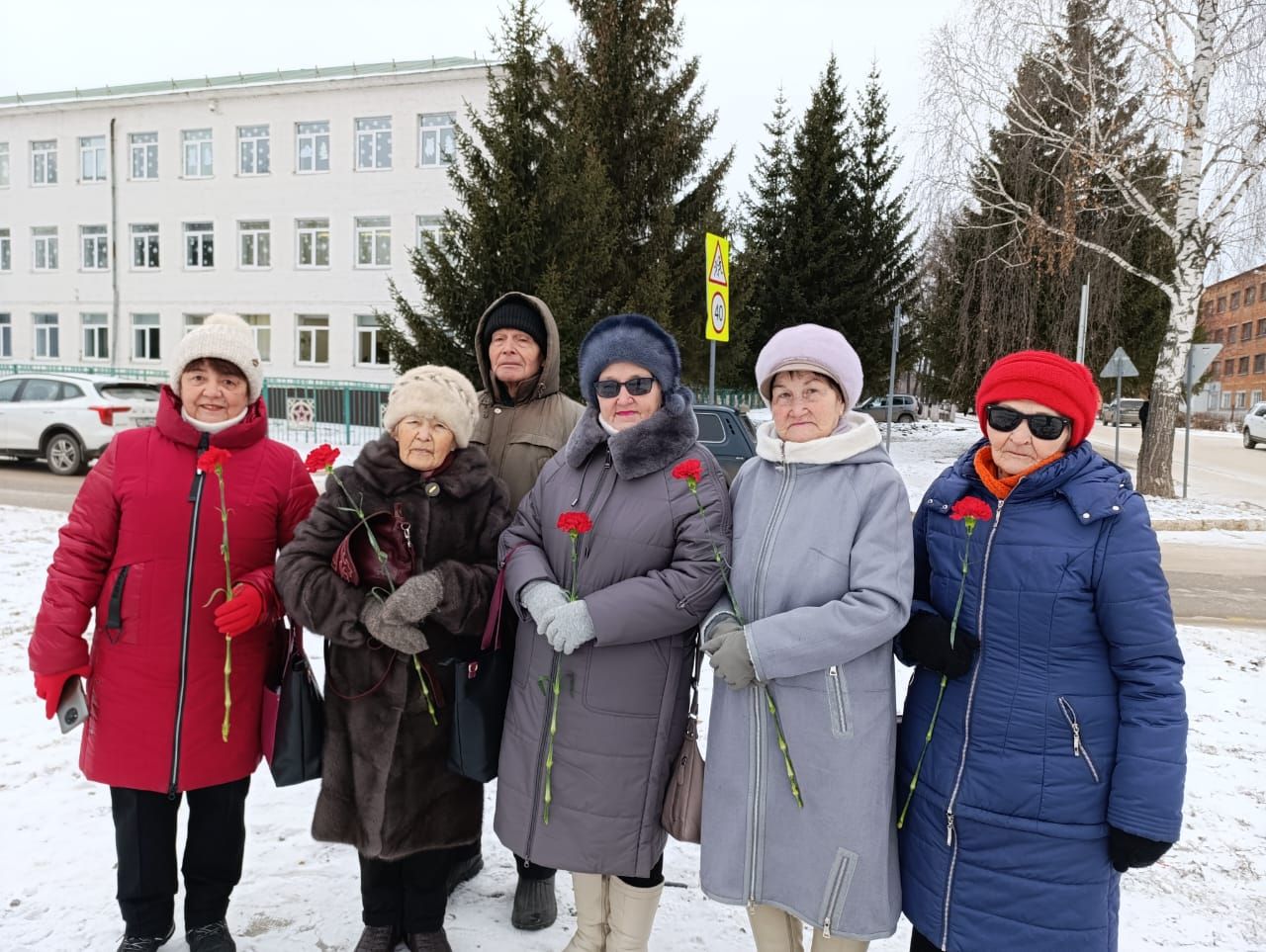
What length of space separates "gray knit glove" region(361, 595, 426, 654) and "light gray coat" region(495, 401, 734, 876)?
0.28 metres

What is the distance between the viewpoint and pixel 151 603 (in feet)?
7.68

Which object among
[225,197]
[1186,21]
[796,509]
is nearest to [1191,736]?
[796,509]

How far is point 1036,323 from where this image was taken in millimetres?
18141

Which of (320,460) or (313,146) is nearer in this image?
(320,460)

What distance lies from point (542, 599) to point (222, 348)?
3.93 feet

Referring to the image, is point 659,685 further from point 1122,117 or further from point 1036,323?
point 1036,323

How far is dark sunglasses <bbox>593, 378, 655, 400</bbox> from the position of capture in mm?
2387

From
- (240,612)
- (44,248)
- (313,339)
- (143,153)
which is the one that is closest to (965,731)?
(240,612)

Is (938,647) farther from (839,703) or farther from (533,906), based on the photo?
(533,906)

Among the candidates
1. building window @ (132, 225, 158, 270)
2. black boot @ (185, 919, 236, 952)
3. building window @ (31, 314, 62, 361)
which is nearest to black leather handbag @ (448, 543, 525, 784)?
black boot @ (185, 919, 236, 952)

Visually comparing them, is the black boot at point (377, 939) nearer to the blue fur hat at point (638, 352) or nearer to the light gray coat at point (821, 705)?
the light gray coat at point (821, 705)

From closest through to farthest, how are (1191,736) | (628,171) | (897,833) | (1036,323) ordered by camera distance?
(897,833), (1191,736), (628,171), (1036,323)

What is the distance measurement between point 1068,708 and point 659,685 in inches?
39.1

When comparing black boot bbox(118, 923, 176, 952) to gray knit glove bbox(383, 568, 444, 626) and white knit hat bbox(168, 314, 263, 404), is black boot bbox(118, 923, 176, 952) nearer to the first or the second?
gray knit glove bbox(383, 568, 444, 626)
